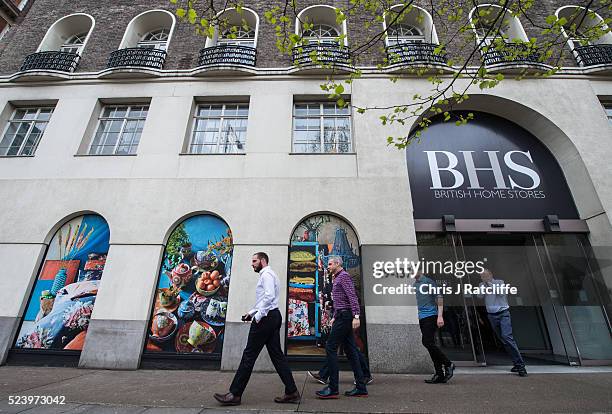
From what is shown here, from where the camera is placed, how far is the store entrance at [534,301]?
23.3ft

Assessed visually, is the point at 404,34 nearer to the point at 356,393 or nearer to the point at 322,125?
the point at 322,125

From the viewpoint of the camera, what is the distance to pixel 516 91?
8.98 metres

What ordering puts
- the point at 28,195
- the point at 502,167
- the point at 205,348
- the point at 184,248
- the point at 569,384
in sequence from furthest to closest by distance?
the point at 502,167, the point at 28,195, the point at 184,248, the point at 205,348, the point at 569,384

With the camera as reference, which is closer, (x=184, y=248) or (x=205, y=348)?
(x=205, y=348)

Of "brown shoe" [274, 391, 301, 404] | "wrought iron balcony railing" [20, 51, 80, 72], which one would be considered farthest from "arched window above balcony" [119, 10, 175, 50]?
"brown shoe" [274, 391, 301, 404]

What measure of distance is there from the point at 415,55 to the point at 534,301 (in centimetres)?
831

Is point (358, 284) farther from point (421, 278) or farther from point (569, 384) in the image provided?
point (569, 384)

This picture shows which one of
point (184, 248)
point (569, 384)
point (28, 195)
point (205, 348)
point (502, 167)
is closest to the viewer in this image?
point (569, 384)

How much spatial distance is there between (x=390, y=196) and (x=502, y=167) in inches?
153

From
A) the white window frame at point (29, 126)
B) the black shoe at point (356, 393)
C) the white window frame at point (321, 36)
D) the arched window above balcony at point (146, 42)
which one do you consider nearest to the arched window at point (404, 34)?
the white window frame at point (321, 36)

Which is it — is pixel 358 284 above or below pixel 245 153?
below

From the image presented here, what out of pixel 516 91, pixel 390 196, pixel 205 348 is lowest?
pixel 205 348

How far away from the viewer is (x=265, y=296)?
3916 millimetres

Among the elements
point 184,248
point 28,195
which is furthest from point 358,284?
point 28,195
